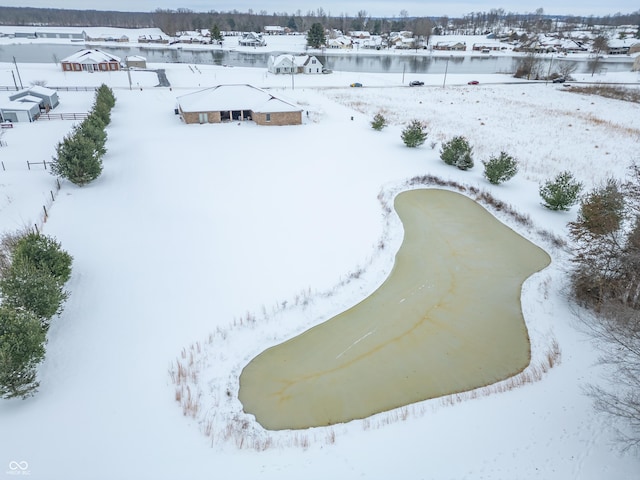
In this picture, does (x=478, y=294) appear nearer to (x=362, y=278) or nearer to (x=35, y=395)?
(x=362, y=278)

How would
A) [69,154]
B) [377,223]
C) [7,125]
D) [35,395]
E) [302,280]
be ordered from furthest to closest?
[7,125]
[69,154]
[377,223]
[302,280]
[35,395]

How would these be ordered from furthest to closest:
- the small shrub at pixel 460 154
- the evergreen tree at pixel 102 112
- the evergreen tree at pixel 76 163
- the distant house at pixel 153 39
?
the distant house at pixel 153 39, the evergreen tree at pixel 102 112, the small shrub at pixel 460 154, the evergreen tree at pixel 76 163

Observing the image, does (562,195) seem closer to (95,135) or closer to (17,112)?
(95,135)

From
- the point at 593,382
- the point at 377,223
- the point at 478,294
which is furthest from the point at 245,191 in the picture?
the point at 593,382

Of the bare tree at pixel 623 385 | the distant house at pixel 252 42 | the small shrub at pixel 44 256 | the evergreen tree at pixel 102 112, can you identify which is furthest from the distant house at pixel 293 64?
the bare tree at pixel 623 385

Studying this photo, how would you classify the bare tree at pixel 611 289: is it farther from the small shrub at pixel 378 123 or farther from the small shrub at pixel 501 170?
the small shrub at pixel 378 123

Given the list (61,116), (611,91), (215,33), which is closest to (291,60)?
(61,116)

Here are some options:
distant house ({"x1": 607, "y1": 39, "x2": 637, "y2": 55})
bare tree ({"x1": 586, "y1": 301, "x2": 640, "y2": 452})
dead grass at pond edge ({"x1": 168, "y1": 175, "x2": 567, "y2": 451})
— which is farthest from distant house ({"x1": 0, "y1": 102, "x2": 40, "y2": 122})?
distant house ({"x1": 607, "y1": 39, "x2": 637, "y2": 55})
